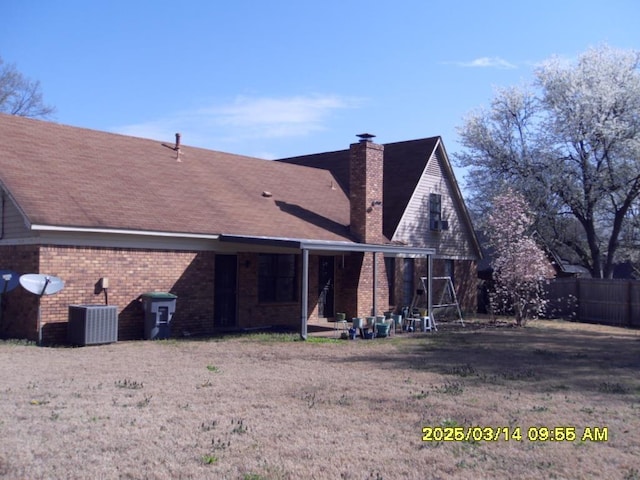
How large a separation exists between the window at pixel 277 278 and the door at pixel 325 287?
1.28 metres

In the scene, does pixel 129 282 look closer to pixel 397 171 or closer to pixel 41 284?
pixel 41 284

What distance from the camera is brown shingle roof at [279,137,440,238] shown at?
76.0ft

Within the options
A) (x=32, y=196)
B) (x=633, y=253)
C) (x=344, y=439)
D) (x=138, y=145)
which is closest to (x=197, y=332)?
(x=32, y=196)

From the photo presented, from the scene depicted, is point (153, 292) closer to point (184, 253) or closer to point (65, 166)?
point (184, 253)

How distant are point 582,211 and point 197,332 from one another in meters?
19.5

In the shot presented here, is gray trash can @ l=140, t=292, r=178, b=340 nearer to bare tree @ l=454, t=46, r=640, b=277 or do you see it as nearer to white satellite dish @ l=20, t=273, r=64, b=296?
white satellite dish @ l=20, t=273, r=64, b=296

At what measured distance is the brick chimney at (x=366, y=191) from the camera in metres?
20.5

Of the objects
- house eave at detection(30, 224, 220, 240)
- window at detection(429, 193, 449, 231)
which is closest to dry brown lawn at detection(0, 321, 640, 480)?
house eave at detection(30, 224, 220, 240)

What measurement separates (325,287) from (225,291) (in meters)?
3.93

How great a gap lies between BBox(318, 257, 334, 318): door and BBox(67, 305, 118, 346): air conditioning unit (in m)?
7.50

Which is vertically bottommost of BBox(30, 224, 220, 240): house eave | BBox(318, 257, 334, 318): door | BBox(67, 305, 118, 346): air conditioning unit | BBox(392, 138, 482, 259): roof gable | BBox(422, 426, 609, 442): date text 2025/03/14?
BBox(422, 426, 609, 442): date text 2025/03/14

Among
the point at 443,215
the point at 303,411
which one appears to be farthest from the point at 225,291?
the point at 443,215

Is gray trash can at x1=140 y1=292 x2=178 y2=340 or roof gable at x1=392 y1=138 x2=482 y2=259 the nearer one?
gray trash can at x1=140 y1=292 x2=178 y2=340

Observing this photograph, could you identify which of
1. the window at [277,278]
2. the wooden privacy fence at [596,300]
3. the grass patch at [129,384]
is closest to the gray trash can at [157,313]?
the window at [277,278]
